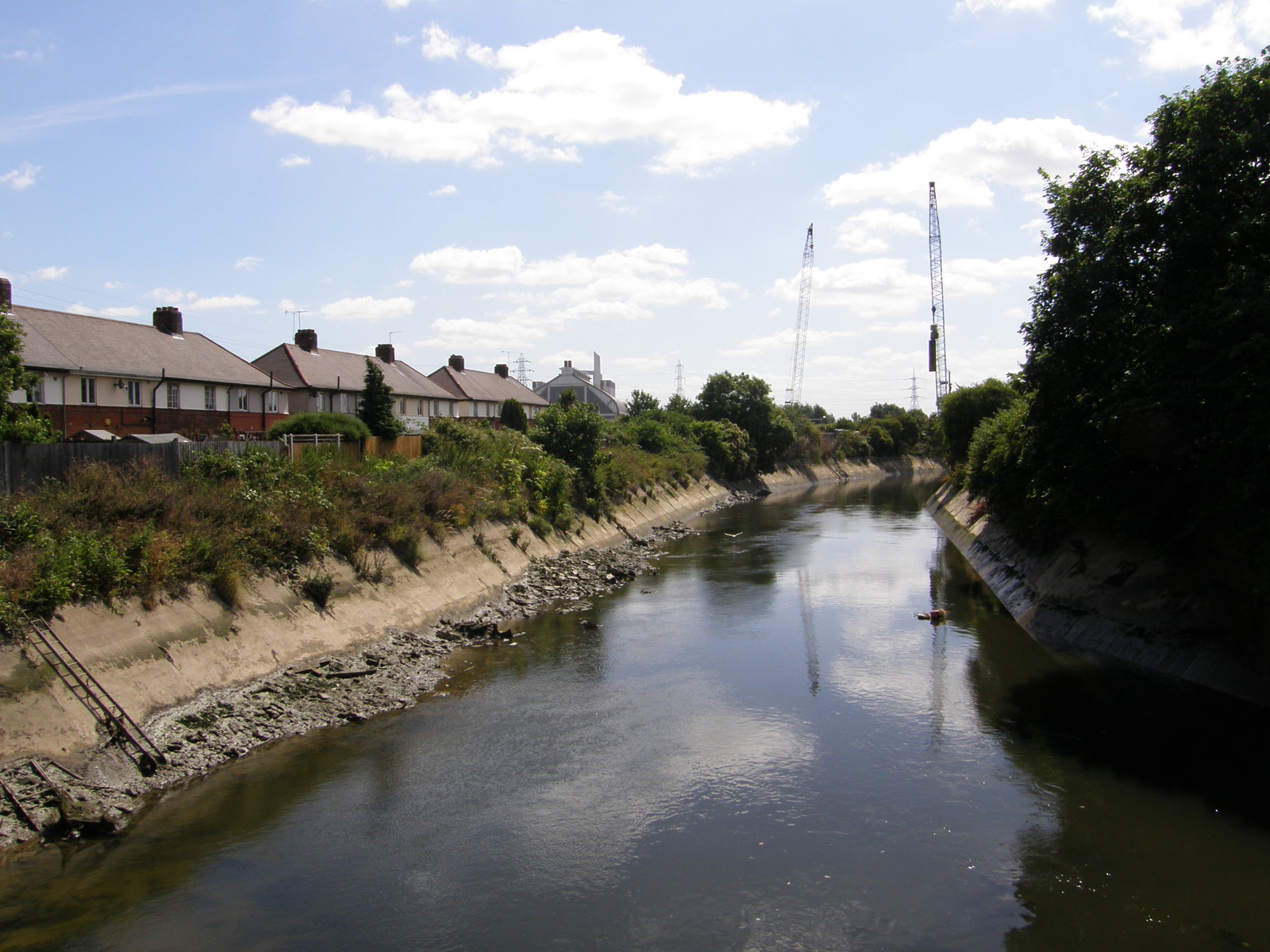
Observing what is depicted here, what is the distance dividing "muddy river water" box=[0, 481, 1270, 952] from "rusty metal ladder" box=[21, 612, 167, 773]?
0.97 meters

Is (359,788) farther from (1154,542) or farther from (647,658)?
(1154,542)

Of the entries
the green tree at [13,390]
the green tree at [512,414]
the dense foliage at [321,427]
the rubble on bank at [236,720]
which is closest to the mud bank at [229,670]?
the rubble on bank at [236,720]

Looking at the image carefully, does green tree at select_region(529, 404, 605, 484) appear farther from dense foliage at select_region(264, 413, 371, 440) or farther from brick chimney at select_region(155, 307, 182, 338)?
brick chimney at select_region(155, 307, 182, 338)

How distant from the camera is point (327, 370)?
54.4m

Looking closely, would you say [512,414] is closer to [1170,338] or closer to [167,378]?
[167,378]

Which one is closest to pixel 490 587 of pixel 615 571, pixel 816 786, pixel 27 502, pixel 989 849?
pixel 615 571

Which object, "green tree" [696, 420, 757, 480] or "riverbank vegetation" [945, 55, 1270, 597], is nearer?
"riverbank vegetation" [945, 55, 1270, 597]

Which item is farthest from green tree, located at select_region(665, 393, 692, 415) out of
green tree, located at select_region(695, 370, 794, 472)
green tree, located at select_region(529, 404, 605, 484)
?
green tree, located at select_region(529, 404, 605, 484)

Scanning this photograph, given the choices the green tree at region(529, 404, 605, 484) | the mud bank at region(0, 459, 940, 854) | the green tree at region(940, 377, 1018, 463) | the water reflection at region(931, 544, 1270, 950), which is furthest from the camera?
the green tree at region(940, 377, 1018, 463)

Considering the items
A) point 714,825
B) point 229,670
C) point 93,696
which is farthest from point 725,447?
point 93,696

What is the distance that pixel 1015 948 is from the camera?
10109mm

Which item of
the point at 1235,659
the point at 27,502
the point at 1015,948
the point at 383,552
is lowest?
the point at 1015,948

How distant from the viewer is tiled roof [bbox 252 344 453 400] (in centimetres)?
5166

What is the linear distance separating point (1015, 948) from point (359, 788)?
999 centimetres
